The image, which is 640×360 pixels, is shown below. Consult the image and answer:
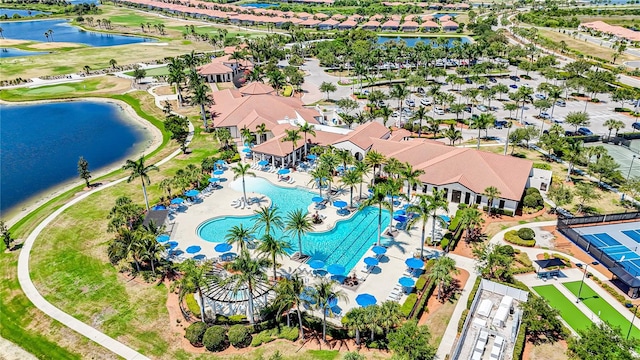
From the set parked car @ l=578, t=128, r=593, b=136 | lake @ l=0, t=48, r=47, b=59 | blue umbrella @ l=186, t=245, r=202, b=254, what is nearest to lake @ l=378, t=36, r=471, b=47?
parked car @ l=578, t=128, r=593, b=136

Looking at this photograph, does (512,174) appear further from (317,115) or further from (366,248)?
(317,115)

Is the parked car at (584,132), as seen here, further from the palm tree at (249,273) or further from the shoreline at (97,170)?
the shoreline at (97,170)

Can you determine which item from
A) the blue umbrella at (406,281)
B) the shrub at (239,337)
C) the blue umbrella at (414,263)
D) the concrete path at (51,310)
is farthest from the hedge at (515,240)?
the concrete path at (51,310)

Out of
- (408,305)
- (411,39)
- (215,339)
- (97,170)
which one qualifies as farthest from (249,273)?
(411,39)

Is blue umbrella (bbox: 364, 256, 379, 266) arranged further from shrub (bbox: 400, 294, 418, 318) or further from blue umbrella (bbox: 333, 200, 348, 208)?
blue umbrella (bbox: 333, 200, 348, 208)

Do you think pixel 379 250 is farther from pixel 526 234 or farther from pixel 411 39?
pixel 411 39

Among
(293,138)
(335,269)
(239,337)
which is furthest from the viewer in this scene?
(293,138)
